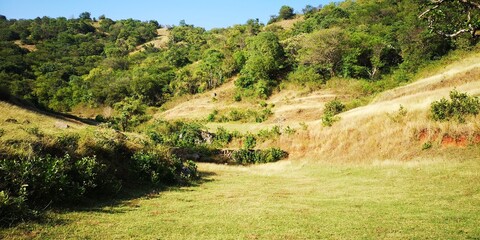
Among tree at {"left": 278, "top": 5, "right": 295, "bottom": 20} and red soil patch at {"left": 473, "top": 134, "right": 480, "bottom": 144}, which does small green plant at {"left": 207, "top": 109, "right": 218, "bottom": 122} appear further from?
tree at {"left": 278, "top": 5, "right": 295, "bottom": 20}

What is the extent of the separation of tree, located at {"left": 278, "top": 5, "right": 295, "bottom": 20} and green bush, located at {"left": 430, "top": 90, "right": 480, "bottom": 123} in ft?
480

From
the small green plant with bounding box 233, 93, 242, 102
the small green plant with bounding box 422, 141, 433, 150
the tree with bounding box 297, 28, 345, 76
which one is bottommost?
the small green plant with bounding box 422, 141, 433, 150

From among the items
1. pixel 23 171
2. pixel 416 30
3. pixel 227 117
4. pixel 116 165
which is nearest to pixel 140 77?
pixel 227 117

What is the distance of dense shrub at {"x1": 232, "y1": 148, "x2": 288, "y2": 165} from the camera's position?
3766 cm

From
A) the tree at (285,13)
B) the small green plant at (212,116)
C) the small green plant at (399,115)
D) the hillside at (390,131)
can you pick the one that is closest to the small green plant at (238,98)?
the small green plant at (212,116)

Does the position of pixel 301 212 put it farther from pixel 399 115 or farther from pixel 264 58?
pixel 264 58

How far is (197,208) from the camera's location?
46.9 feet

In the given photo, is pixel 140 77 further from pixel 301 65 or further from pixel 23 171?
pixel 23 171

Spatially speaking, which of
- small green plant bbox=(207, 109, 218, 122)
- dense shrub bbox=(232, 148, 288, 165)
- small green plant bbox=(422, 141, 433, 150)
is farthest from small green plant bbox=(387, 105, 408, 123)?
small green plant bbox=(207, 109, 218, 122)

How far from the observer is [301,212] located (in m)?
13.4

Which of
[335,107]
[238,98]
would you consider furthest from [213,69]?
[335,107]

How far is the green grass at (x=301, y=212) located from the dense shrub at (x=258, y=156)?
15616 millimetres

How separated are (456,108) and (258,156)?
18.3 metres

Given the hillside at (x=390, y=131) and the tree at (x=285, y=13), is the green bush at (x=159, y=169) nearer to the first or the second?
the hillside at (x=390, y=131)
